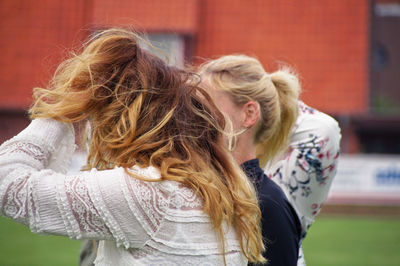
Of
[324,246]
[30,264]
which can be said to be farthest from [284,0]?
[30,264]

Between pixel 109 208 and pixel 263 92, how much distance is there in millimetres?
1374

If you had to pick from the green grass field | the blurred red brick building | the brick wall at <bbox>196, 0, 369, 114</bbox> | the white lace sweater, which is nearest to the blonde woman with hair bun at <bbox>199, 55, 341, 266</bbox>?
the white lace sweater

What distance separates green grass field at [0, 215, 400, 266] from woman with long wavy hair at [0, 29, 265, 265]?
6.39 m

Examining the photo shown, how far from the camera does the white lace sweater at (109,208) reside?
1396 millimetres

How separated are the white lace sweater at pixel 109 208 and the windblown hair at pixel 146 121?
0.05 meters

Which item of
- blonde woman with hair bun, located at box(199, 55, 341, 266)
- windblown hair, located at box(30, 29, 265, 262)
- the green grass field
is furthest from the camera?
the green grass field

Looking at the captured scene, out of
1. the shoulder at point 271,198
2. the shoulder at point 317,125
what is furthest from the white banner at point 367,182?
the shoulder at point 271,198

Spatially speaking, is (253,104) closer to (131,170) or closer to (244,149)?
(244,149)

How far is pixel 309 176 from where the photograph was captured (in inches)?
103

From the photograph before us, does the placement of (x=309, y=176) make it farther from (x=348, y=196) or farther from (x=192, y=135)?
(x=348, y=196)

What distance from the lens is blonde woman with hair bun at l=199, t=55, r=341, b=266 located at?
2.58 metres

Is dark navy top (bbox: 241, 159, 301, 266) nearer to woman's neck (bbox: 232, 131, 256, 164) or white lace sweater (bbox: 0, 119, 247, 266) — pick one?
woman's neck (bbox: 232, 131, 256, 164)

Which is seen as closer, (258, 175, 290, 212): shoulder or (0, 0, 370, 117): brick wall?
(258, 175, 290, 212): shoulder

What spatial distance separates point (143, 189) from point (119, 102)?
0.88 ft
